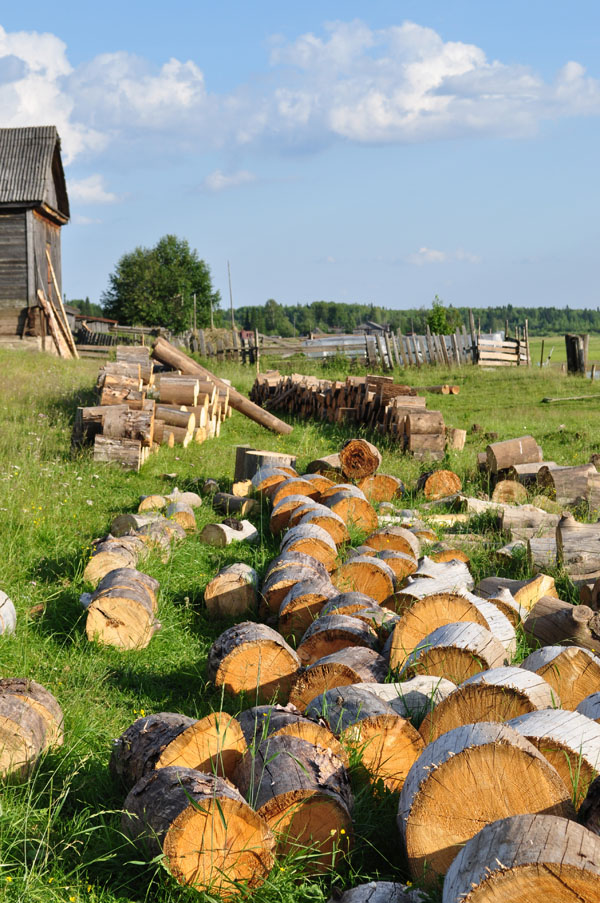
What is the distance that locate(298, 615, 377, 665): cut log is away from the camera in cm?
421

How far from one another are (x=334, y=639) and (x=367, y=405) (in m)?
8.77

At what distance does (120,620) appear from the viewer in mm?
4766

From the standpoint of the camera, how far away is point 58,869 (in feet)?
8.79

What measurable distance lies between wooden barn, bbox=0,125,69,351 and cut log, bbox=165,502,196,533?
18.4 meters

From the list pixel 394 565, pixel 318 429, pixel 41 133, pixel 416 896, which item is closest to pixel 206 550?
pixel 394 565

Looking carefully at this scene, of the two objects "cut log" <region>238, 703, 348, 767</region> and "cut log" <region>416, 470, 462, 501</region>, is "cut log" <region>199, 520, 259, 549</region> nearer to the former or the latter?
"cut log" <region>416, 470, 462, 501</region>

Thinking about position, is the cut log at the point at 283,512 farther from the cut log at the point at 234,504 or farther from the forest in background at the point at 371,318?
the forest in background at the point at 371,318

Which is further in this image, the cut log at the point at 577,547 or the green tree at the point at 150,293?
the green tree at the point at 150,293

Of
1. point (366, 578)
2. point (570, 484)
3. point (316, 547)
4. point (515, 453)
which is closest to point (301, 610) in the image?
point (366, 578)

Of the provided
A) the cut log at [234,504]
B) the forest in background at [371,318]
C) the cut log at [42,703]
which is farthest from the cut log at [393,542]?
the forest in background at [371,318]

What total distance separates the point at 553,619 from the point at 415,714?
5.41 ft

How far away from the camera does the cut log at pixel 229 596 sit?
541 cm

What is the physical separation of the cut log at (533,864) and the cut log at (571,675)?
5.38 feet

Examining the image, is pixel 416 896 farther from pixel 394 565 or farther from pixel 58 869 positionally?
pixel 394 565
